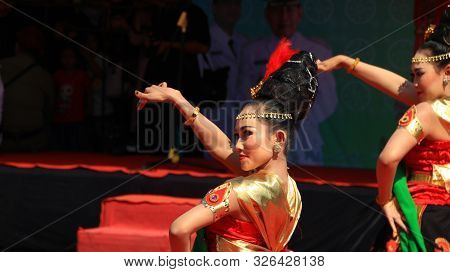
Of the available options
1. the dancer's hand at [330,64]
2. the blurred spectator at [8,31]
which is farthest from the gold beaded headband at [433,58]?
the blurred spectator at [8,31]

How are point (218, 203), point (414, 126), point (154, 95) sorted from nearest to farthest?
point (218, 203), point (154, 95), point (414, 126)

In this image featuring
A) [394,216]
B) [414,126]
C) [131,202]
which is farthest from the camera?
[131,202]

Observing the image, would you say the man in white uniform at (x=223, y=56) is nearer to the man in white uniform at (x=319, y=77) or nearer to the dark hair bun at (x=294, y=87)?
the man in white uniform at (x=319, y=77)

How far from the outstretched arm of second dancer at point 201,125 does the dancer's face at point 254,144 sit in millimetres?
211

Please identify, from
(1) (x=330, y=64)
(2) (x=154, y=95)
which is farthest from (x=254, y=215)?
(1) (x=330, y=64)

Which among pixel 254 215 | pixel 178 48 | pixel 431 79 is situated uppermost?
pixel 178 48

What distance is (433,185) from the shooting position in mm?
3336

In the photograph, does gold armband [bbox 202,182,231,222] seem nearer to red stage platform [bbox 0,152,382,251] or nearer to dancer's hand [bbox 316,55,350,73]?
dancer's hand [bbox 316,55,350,73]

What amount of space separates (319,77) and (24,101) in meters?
2.46

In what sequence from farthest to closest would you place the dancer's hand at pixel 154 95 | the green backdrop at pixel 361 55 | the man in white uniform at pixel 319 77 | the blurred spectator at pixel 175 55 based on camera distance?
the blurred spectator at pixel 175 55
the man in white uniform at pixel 319 77
the green backdrop at pixel 361 55
the dancer's hand at pixel 154 95

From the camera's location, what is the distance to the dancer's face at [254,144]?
263cm

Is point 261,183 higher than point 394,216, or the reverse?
point 261,183

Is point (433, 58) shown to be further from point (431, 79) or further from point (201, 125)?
point (201, 125)
